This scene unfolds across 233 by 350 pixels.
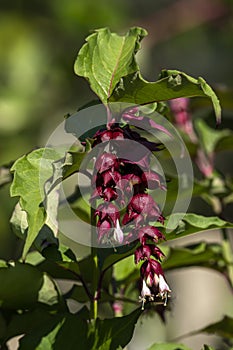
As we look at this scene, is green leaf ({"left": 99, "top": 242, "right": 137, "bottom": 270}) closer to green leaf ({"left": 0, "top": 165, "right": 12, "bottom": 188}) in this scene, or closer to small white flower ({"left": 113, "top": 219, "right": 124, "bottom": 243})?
small white flower ({"left": 113, "top": 219, "right": 124, "bottom": 243})

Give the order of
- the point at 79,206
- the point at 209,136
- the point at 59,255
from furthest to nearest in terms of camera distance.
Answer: the point at 209,136 → the point at 79,206 → the point at 59,255

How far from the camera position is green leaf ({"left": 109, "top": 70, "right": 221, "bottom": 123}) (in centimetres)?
79

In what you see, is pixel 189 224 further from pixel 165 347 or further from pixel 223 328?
pixel 223 328

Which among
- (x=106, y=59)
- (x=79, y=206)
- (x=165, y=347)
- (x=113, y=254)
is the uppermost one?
(x=106, y=59)

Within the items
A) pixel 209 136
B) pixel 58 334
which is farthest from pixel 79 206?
pixel 209 136

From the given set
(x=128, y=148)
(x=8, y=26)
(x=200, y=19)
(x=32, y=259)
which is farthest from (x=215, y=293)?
(x=128, y=148)

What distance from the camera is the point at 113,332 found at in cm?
88

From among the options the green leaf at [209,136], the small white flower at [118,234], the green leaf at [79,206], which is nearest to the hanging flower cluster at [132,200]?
A: the small white flower at [118,234]

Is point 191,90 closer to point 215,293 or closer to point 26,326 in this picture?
point 26,326

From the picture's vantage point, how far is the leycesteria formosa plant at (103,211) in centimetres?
81

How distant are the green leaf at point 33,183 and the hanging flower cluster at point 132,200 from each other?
0.17 feet

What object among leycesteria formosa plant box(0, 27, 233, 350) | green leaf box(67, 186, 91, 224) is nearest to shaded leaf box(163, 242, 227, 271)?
leycesteria formosa plant box(0, 27, 233, 350)

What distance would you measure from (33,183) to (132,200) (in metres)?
Answer: 0.10

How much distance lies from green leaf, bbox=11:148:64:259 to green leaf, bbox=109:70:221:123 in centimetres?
10
